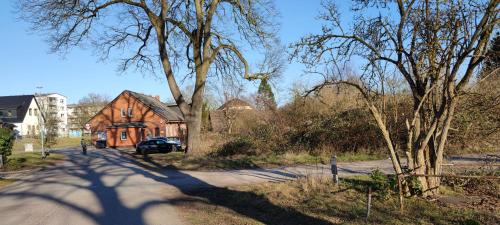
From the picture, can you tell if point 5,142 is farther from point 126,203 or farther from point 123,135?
point 123,135

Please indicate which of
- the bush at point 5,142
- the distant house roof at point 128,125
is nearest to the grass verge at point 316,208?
the bush at point 5,142

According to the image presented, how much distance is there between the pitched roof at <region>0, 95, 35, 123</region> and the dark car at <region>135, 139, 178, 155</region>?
219ft

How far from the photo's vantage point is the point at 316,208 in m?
10.7

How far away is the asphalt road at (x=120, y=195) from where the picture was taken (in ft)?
36.9

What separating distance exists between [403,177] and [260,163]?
13.2 m

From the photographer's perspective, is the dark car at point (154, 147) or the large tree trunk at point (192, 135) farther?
the dark car at point (154, 147)

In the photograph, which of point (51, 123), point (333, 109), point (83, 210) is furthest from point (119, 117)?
point (83, 210)

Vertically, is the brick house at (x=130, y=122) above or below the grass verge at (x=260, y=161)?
above

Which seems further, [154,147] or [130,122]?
[130,122]

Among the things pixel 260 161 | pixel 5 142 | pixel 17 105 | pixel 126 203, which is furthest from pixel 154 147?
pixel 17 105

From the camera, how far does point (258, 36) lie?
95.7 feet

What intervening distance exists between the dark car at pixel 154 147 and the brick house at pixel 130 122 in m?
19.2

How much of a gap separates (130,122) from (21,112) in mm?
46371

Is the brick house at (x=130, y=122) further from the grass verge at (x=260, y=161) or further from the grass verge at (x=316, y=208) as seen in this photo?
the grass verge at (x=316, y=208)
